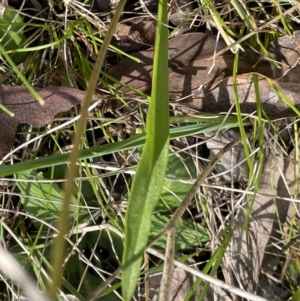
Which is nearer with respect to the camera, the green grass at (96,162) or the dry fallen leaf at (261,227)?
the green grass at (96,162)

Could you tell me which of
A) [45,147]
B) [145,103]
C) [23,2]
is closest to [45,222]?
[45,147]

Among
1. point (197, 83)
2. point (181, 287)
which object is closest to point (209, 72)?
point (197, 83)

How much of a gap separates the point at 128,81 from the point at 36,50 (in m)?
0.21

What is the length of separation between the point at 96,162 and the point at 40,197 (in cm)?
14

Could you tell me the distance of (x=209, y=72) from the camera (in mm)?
974

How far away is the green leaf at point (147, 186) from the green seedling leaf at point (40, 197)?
1.30ft

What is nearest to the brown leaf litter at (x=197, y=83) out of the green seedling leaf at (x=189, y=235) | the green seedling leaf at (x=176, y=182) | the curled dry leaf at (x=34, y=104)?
the curled dry leaf at (x=34, y=104)

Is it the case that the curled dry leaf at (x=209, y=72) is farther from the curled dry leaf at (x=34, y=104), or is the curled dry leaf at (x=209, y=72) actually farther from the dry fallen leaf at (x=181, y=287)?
the dry fallen leaf at (x=181, y=287)

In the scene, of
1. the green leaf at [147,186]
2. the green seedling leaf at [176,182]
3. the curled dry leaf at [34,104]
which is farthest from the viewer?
the green seedling leaf at [176,182]

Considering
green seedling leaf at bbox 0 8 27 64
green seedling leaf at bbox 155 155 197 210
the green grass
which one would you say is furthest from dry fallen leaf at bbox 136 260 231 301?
green seedling leaf at bbox 0 8 27 64

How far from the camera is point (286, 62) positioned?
965 millimetres

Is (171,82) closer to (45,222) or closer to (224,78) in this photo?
(224,78)

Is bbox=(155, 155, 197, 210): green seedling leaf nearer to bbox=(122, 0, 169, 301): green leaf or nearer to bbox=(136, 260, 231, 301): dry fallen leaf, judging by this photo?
bbox=(136, 260, 231, 301): dry fallen leaf

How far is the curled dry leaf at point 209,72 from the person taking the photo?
0.97m
